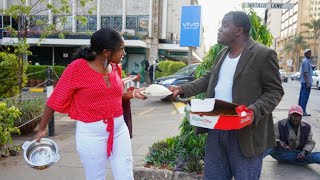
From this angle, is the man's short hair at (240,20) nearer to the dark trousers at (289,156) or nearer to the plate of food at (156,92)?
the plate of food at (156,92)

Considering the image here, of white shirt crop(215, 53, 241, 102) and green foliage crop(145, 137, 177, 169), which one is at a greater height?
white shirt crop(215, 53, 241, 102)

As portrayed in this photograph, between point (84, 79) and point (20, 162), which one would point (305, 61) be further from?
point (84, 79)

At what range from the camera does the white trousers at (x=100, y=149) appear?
9.34 ft

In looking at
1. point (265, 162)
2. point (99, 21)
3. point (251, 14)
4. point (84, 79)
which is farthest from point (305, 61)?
point (99, 21)

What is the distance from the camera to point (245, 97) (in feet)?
8.70

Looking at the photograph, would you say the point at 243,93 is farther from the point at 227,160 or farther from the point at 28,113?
the point at 28,113

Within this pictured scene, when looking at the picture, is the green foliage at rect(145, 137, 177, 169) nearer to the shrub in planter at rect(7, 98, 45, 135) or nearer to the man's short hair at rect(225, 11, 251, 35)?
the man's short hair at rect(225, 11, 251, 35)

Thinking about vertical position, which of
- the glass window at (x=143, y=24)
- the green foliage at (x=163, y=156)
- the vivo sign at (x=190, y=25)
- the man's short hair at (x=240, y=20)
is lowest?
the green foliage at (x=163, y=156)

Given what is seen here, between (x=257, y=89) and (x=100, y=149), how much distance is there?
127 cm

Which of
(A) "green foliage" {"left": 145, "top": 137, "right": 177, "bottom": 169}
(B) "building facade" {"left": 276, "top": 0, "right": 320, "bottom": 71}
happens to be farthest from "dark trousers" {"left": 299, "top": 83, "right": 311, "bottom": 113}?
(B) "building facade" {"left": 276, "top": 0, "right": 320, "bottom": 71}

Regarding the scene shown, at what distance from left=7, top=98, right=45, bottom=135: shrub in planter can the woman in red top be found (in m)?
4.26

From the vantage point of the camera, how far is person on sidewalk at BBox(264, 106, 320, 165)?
4.79 meters

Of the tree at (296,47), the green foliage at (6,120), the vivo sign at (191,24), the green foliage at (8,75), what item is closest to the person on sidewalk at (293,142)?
the green foliage at (6,120)

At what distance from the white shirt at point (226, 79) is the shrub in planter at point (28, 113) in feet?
16.5
